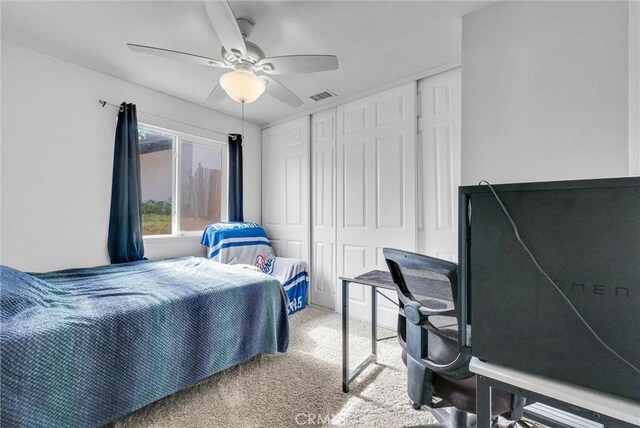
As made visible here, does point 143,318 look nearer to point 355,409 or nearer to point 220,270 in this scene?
point 220,270

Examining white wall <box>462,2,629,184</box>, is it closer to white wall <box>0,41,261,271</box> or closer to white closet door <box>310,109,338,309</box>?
white closet door <box>310,109,338,309</box>

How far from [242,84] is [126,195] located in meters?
1.85

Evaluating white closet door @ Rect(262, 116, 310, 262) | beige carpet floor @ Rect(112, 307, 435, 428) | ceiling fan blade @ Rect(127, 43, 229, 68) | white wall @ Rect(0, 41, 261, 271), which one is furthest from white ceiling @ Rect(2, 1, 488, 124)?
beige carpet floor @ Rect(112, 307, 435, 428)

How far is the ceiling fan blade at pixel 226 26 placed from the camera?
1.26 m

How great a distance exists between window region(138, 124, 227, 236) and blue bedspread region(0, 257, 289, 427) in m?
0.99

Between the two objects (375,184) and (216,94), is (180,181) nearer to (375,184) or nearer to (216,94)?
(216,94)

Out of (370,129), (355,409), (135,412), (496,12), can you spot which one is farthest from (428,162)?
(135,412)

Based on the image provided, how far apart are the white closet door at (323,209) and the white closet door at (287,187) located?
4.2 inches

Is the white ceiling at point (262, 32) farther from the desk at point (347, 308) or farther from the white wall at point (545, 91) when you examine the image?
the desk at point (347, 308)

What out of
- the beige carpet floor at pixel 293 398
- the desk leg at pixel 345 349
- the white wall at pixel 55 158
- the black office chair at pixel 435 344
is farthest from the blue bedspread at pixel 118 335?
the black office chair at pixel 435 344

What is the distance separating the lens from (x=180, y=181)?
325cm

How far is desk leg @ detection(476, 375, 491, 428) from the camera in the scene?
0.70 metres

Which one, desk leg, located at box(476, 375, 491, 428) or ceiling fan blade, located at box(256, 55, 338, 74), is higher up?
ceiling fan blade, located at box(256, 55, 338, 74)

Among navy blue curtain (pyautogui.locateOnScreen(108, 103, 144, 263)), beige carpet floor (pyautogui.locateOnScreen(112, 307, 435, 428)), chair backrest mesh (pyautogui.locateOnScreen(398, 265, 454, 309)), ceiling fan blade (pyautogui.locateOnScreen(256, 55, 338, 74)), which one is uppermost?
ceiling fan blade (pyautogui.locateOnScreen(256, 55, 338, 74))
